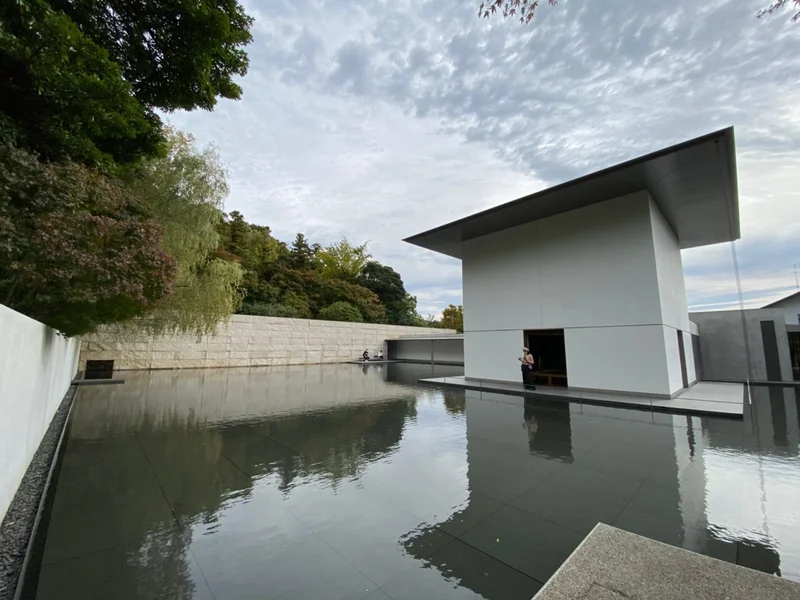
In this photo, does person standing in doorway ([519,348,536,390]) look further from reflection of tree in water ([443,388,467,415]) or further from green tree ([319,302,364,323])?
green tree ([319,302,364,323])

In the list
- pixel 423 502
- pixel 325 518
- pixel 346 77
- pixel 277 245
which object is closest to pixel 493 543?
pixel 423 502

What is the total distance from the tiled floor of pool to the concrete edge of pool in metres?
0.50

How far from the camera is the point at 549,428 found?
555 cm

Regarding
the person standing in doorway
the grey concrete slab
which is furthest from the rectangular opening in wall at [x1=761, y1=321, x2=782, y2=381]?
the grey concrete slab

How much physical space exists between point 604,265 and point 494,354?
3825 mm

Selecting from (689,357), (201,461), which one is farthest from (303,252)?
(201,461)

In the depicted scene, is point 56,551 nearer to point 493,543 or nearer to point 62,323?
point 493,543

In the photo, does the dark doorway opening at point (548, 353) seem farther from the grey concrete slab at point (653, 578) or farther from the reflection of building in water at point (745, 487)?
the grey concrete slab at point (653, 578)

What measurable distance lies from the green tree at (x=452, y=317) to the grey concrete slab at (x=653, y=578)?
31.7m

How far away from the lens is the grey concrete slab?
1.66 meters

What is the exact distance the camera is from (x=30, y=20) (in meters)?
3.24

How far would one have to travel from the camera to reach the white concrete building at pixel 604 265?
24.1ft

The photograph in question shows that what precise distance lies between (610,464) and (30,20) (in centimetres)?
758

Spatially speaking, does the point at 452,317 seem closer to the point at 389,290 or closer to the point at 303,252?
the point at 389,290
